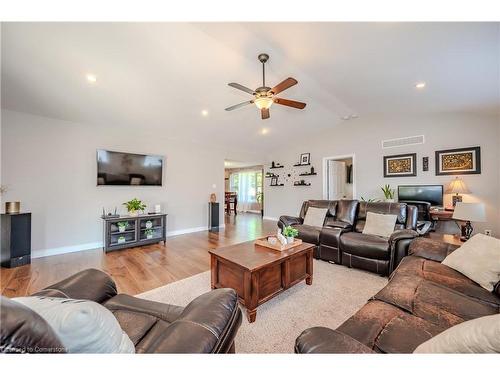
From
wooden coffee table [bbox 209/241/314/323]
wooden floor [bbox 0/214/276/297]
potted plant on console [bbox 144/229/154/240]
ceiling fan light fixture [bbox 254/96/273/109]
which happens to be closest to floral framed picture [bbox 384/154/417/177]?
wooden coffee table [bbox 209/241/314/323]

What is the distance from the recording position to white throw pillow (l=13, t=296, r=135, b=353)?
617 millimetres

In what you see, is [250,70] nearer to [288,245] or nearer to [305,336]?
[288,245]

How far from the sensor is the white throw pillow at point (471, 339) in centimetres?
65

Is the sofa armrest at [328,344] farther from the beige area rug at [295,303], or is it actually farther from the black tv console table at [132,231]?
the black tv console table at [132,231]

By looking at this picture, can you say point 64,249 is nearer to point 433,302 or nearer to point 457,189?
point 433,302

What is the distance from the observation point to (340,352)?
31.1 inches

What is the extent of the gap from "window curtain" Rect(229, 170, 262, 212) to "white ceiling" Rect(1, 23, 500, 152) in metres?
5.55

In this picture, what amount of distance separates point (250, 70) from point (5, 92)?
345cm

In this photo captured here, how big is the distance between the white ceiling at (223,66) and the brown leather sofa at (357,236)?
6.52 ft

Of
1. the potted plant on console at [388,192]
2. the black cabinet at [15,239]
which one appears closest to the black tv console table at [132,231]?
the black cabinet at [15,239]

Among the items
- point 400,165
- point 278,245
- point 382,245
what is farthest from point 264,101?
point 400,165

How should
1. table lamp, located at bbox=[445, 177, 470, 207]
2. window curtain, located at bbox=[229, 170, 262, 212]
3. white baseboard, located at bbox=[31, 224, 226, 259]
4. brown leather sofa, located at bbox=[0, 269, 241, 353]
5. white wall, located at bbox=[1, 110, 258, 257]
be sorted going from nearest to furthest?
brown leather sofa, located at bbox=[0, 269, 241, 353] → white wall, located at bbox=[1, 110, 258, 257] → white baseboard, located at bbox=[31, 224, 226, 259] → table lamp, located at bbox=[445, 177, 470, 207] → window curtain, located at bbox=[229, 170, 262, 212]

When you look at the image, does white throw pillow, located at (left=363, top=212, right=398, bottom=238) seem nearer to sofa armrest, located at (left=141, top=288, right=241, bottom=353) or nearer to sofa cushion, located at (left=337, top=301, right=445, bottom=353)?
sofa cushion, located at (left=337, top=301, right=445, bottom=353)

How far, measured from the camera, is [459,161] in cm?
411
